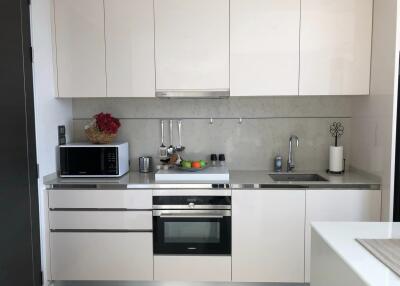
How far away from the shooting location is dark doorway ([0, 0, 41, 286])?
2.15m

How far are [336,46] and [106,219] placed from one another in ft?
7.25

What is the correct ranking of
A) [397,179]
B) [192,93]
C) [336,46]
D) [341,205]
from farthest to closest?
[192,93]
[336,46]
[341,205]
[397,179]

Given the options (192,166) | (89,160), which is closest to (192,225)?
(192,166)

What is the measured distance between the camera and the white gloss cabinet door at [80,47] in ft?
9.11

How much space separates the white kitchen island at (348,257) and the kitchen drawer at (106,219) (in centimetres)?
140

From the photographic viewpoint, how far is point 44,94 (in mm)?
2684

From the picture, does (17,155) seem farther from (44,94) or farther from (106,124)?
(106,124)

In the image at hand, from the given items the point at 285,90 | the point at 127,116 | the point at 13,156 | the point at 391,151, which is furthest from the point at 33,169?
the point at 391,151

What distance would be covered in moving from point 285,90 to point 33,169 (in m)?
1.98

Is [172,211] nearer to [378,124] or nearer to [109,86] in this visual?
[109,86]

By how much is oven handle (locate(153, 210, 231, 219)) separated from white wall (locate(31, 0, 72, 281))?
901mm

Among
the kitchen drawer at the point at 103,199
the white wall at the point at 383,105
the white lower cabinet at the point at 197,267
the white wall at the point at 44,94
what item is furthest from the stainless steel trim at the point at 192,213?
the white wall at the point at 383,105

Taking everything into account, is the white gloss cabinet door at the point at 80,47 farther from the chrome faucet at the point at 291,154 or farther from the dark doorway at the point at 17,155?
the chrome faucet at the point at 291,154

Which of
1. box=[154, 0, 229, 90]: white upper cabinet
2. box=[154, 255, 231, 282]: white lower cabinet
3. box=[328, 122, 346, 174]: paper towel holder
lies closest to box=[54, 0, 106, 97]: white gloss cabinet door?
box=[154, 0, 229, 90]: white upper cabinet
